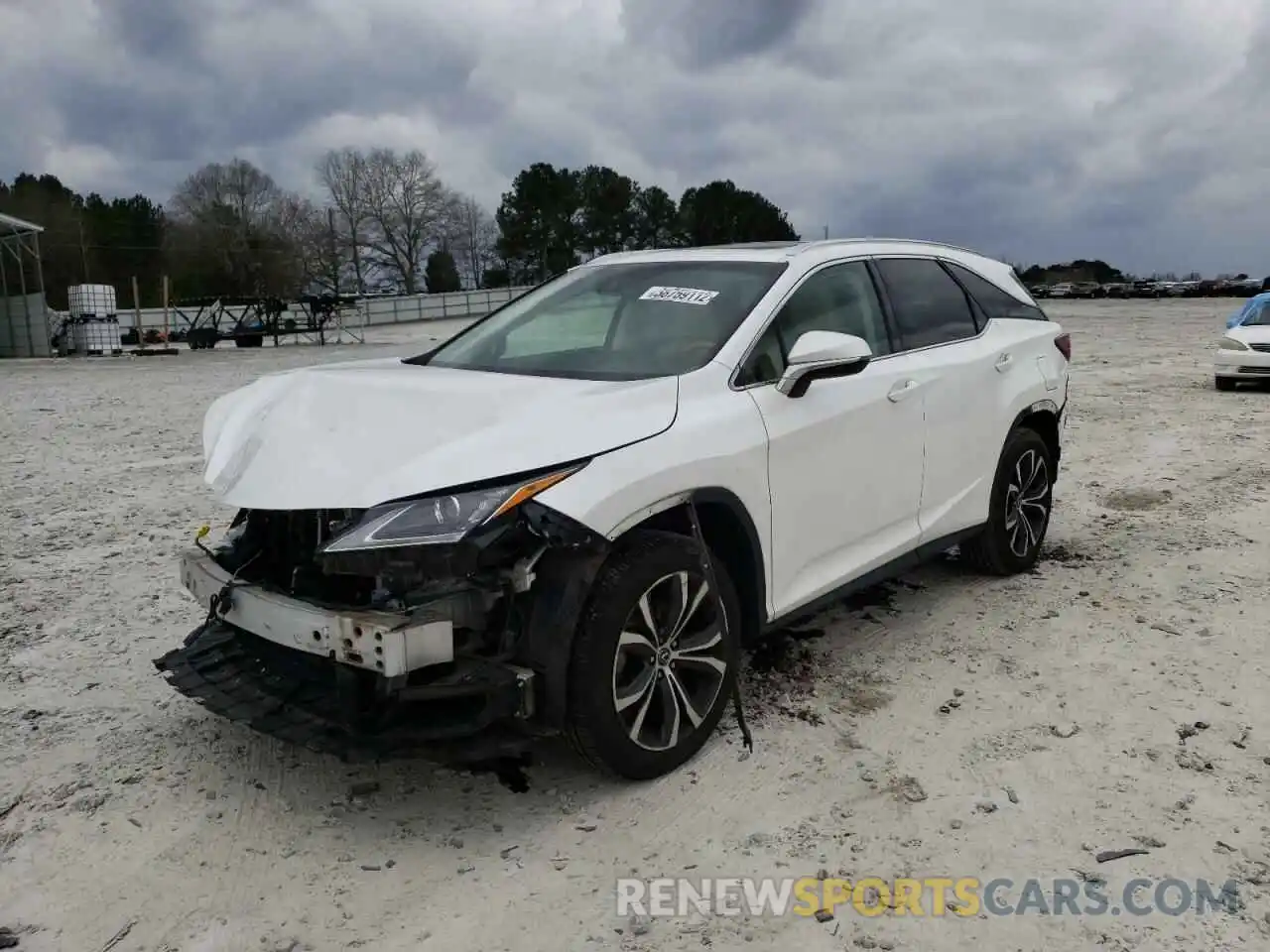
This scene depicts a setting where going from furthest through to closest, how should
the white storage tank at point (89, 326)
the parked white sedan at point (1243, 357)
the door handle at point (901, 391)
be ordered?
the white storage tank at point (89, 326) < the parked white sedan at point (1243, 357) < the door handle at point (901, 391)

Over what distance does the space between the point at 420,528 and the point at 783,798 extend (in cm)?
147

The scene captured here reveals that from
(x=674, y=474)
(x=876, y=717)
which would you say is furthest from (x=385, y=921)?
(x=876, y=717)

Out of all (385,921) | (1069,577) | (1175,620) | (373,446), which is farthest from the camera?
(1069,577)

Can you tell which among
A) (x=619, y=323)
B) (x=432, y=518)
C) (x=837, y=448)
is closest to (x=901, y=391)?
(x=837, y=448)

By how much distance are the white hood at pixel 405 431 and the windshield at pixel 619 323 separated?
0.26m

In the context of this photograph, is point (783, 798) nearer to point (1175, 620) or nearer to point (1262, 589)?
point (1175, 620)

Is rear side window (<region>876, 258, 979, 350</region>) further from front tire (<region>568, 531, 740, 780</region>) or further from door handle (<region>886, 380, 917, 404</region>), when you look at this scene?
front tire (<region>568, 531, 740, 780</region>)

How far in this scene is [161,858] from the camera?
3.02 m

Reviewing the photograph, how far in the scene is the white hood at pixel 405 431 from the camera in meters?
3.02

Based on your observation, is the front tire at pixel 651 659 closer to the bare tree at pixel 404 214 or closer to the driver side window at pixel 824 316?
the driver side window at pixel 824 316

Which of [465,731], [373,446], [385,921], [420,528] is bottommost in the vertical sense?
[385,921]

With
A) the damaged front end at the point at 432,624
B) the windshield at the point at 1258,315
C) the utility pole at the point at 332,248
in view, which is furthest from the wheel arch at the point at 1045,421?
the utility pole at the point at 332,248

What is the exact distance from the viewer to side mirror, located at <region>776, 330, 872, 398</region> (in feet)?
12.0

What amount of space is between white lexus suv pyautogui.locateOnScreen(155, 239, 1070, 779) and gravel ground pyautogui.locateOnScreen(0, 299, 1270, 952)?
13.2 inches
